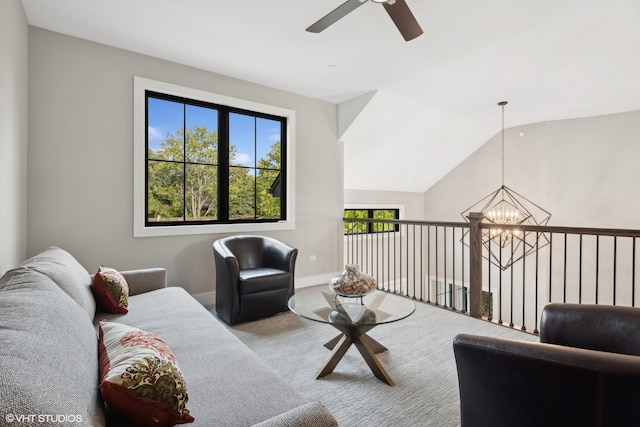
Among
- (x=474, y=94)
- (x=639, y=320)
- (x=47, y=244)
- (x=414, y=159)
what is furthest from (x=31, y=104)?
(x=414, y=159)

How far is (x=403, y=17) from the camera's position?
2.18 meters

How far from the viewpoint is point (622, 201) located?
196 inches

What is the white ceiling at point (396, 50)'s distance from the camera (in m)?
2.53

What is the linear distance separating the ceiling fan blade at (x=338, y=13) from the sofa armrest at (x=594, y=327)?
205 cm

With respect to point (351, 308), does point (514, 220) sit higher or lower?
higher

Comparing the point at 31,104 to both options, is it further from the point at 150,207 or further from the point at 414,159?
the point at 414,159

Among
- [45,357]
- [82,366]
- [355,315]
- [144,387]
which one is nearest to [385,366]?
[355,315]

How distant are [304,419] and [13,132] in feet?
8.78

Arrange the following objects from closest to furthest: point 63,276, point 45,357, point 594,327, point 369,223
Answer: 1. point 45,357
2. point 594,327
3. point 63,276
4. point 369,223

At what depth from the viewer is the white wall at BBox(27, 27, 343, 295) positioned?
278 centimetres

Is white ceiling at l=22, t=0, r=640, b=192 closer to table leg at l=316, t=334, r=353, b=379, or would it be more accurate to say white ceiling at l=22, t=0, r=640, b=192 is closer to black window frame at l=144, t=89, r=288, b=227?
black window frame at l=144, t=89, r=288, b=227

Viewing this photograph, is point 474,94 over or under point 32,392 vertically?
over

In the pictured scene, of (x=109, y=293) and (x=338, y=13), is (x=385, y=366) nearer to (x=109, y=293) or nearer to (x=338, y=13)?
(x=109, y=293)

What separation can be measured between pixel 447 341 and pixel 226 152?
301 cm
